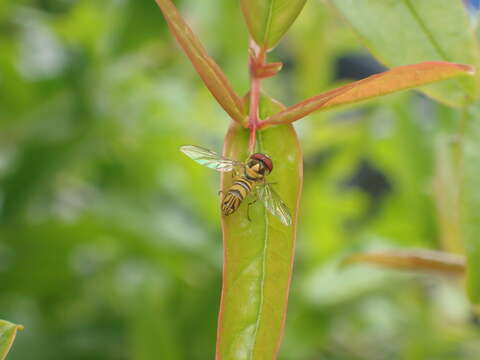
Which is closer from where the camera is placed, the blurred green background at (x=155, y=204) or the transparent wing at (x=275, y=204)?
the transparent wing at (x=275, y=204)

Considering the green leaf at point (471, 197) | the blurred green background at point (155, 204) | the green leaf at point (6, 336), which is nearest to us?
the green leaf at point (6, 336)

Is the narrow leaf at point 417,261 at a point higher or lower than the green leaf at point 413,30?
lower

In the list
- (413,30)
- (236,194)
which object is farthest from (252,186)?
(413,30)

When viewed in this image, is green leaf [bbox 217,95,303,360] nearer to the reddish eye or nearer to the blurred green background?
the reddish eye

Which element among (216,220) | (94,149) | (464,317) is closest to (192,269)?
(216,220)

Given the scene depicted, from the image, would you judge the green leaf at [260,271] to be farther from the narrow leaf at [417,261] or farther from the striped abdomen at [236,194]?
the narrow leaf at [417,261]

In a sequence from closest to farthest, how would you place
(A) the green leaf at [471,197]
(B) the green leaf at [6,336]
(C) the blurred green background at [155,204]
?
1. (B) the green leaf at [6,336]
2. (A) the green leaf at [471,197]
3. (C) the blurred green background at [155,204]

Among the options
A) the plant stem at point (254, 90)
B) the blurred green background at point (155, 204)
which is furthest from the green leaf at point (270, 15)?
the blurred green background at point (155, 204)

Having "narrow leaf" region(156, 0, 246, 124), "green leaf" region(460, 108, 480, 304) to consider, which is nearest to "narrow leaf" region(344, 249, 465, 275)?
"green leaf" region(460, 108, 480, 304)
